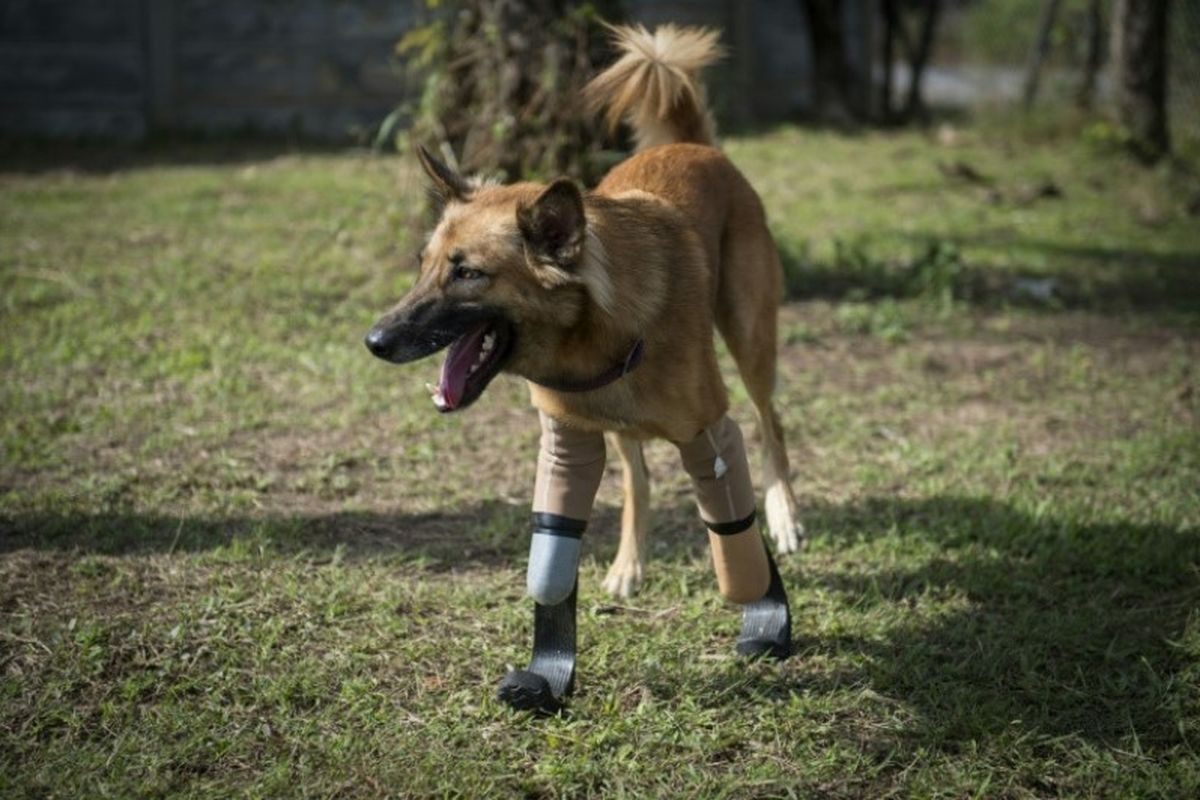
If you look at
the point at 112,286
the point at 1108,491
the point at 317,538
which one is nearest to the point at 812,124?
the point at 112,286

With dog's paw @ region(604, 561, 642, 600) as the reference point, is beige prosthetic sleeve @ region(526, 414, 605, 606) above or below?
above

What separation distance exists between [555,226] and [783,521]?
1855mm

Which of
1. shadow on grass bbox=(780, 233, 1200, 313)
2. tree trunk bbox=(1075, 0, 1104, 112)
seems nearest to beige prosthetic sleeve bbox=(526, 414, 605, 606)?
shadow on grass bbox=(780, 233, 1200, 313)

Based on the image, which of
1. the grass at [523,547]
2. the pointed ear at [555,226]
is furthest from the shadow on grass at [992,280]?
the pointed ear at [555,226]

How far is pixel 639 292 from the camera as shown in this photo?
3.35 m

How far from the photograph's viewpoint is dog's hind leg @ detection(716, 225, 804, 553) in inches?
166

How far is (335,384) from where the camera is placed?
605 cm

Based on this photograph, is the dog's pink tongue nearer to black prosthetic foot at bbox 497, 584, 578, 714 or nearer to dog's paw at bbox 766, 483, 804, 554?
black prosthetic foot at bbox 497, 584, 578, 714

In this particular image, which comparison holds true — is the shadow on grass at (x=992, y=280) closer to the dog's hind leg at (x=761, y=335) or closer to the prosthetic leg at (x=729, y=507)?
the dog's hind leg at (x=761, y=335)

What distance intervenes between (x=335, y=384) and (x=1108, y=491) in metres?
3.46

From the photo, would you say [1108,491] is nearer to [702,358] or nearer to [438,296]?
[702,358]

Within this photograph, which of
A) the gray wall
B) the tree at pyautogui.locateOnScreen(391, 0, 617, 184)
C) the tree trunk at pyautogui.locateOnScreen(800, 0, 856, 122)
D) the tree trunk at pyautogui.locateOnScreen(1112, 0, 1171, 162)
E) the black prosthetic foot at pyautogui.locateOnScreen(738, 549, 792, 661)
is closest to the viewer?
the black prosthetic foot at pyautogui.locateOnScreen(738, 549, 792, 661)

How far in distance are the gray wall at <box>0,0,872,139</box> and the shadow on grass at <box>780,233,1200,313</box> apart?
4634mm

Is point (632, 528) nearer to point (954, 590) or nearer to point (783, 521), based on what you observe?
point (783, 521)
